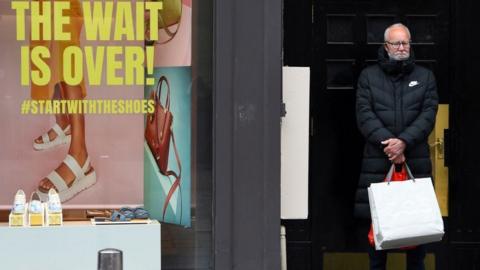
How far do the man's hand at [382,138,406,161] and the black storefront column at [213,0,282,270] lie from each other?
94 centimetres

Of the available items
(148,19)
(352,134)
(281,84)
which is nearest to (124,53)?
(148,19)

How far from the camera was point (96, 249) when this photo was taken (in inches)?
262

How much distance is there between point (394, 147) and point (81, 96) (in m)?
2.27

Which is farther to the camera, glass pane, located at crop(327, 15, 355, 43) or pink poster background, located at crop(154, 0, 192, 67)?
glass pane, located at crop(327, 15, 355, 43)

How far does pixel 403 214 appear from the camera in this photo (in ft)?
22.9

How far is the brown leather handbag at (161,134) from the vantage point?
266 inches

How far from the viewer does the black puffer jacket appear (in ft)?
24.0

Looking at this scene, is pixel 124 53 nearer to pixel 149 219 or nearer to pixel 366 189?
pixel 149 219

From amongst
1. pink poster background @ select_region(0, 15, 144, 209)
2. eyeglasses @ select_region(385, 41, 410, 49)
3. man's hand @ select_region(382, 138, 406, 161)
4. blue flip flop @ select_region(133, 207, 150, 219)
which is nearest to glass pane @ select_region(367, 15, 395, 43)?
eyeglasses @ select_region(385, 41, 410, 49)

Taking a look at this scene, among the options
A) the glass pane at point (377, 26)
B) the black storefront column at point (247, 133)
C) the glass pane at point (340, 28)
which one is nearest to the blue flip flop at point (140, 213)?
the black storefront column at point (247, 133)

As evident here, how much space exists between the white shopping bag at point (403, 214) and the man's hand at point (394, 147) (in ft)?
0.87

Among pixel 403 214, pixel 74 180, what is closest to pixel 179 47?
pixel 74 180

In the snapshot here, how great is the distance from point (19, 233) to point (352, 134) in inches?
127

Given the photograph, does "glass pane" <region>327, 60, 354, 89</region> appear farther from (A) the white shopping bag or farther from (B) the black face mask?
(A) the white shopping bag
